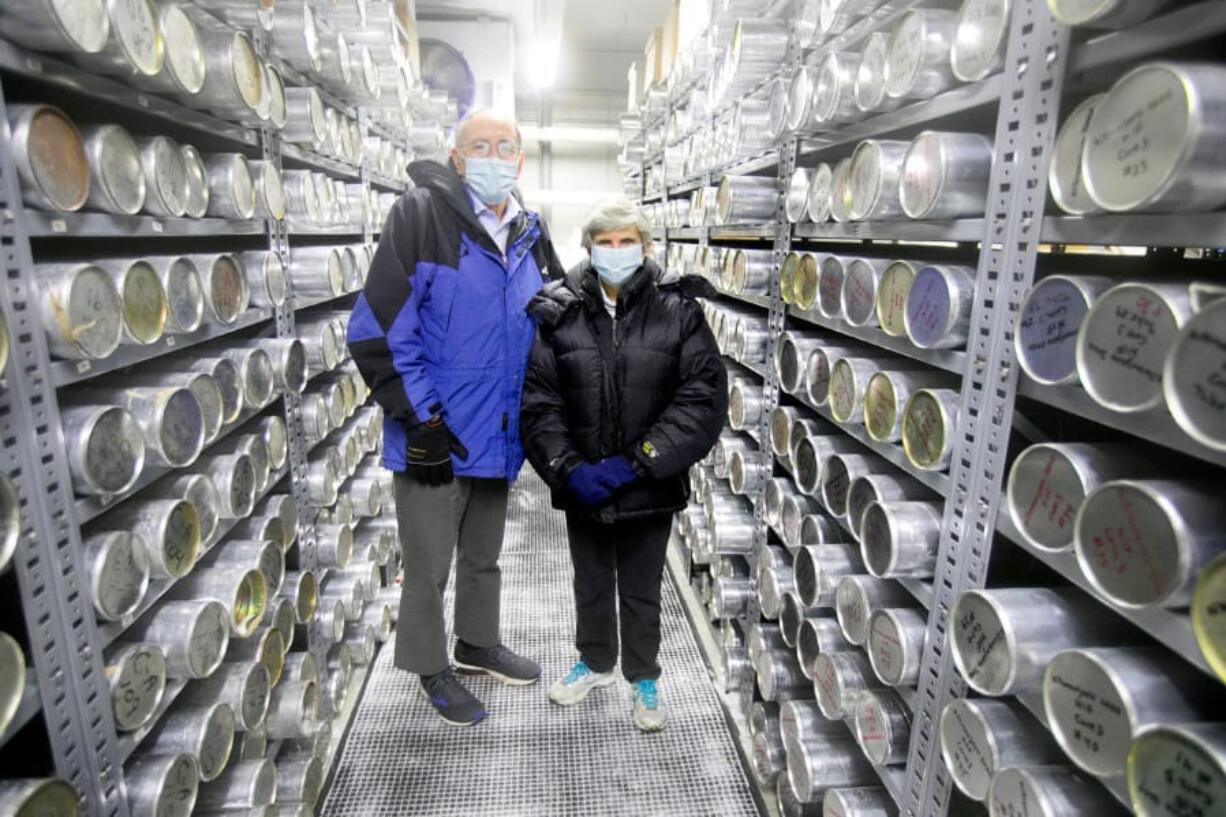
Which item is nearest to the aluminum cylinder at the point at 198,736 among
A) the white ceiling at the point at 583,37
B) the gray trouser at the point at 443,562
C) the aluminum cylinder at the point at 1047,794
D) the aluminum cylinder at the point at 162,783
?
the aluminum cylinder at the point at 162,783

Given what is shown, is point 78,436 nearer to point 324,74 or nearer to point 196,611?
point 196,611

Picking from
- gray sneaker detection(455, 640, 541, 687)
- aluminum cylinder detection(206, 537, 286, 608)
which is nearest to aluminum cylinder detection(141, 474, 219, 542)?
aluminum cylinder detection(206, 537, 286, 608)

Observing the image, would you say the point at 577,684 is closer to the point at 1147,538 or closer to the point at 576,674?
the point at 576,674

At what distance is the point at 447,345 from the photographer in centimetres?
238

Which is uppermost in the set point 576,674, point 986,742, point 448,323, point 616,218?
point 616,218

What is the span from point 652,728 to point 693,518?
Result: 43.7 inches

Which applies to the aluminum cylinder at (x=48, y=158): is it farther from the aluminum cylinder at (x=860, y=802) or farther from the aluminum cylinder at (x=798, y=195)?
the aluminum cylinder at (x=860, y=802)

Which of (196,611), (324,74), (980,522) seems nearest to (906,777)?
(980,522)

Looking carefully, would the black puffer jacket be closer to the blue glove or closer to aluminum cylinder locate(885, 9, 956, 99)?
the blue glove

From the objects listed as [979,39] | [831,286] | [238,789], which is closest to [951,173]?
[979,39]

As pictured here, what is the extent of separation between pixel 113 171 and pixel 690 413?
1.58 metres

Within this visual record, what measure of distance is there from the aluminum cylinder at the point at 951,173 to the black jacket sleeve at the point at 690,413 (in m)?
0.92

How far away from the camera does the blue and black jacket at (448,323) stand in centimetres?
225

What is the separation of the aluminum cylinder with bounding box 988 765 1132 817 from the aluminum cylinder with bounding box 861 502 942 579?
43 cm
